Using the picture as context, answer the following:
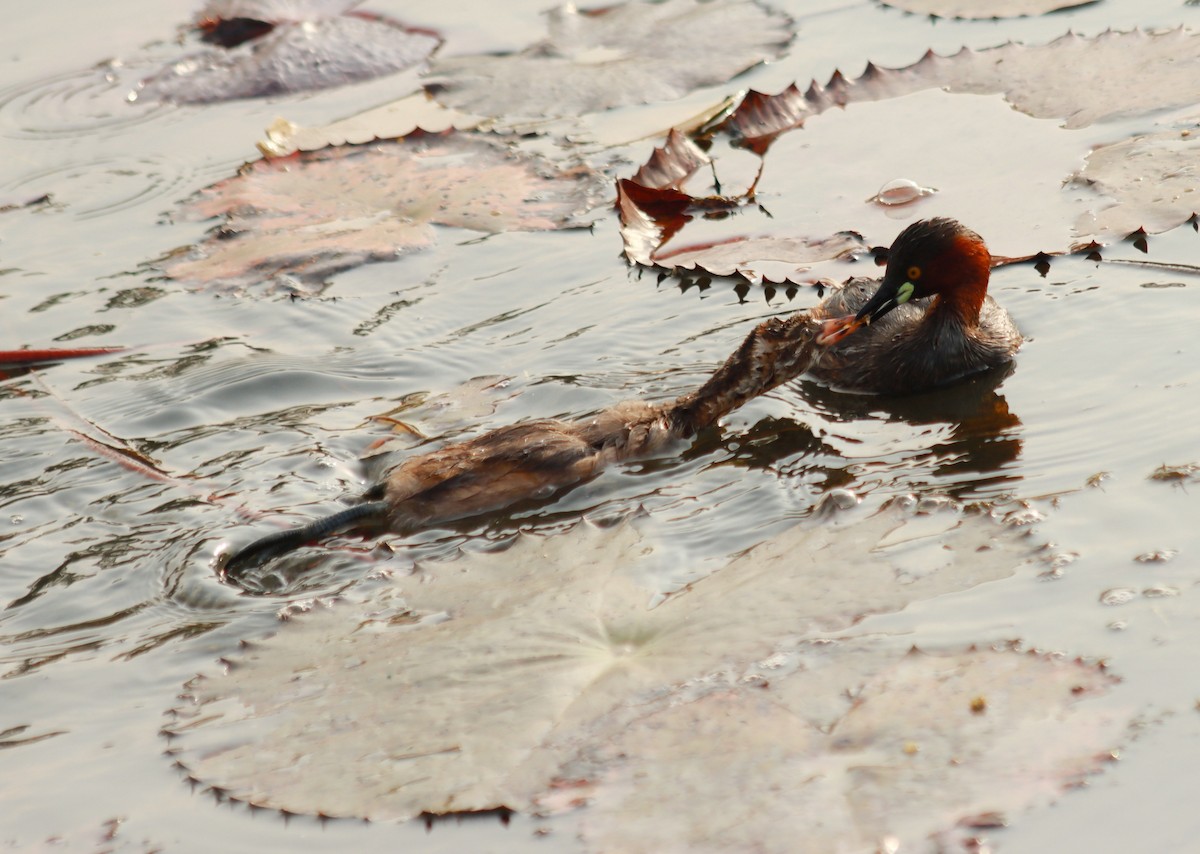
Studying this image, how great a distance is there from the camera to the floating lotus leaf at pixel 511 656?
312 cm

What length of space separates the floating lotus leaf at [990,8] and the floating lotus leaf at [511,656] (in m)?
4.93

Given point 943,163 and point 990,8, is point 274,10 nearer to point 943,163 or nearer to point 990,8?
point 990,8

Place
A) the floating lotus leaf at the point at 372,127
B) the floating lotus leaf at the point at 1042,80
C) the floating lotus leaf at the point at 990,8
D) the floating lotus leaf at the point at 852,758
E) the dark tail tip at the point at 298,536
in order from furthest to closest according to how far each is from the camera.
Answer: the floating lotus leaf at the point at 990,8 < the floating lotus leaf at the point at 372,127 < the floating lotus leaf at the point at 1042,80 < the dark tail tip at the point at 298,536 < the floating lotus leaf at the point at 852,758

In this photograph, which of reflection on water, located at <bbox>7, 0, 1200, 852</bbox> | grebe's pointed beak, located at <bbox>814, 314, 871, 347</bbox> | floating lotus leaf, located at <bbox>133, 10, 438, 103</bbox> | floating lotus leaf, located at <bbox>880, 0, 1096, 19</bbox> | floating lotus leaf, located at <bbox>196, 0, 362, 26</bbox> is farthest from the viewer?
floating lotus leaf, located at <bbox>196, 0, 362, 26</bbox>

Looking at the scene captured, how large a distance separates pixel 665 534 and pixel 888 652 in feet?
3.46

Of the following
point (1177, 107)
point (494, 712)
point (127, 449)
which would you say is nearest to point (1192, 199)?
point (1177, 107)

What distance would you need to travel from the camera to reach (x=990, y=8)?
7.93 metres

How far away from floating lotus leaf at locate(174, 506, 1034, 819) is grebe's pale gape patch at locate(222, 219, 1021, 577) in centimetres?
67

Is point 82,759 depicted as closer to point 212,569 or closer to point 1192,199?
point 212,569

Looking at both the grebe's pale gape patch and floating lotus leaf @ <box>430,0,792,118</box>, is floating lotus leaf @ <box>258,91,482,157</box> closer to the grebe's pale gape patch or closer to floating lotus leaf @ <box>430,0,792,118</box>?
floating lotus leaf @ <box>430,0,792,118</box>

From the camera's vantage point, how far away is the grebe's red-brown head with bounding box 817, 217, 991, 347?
5.39 m

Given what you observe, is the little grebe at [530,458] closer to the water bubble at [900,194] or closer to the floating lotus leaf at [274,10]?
the water bubble at [900,194]

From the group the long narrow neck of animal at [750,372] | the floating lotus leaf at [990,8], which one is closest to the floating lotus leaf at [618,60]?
the floating lotus leaf at [990,8]

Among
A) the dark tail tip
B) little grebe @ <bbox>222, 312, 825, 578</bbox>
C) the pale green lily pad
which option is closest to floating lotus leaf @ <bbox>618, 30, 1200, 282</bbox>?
the pale green lily pad
